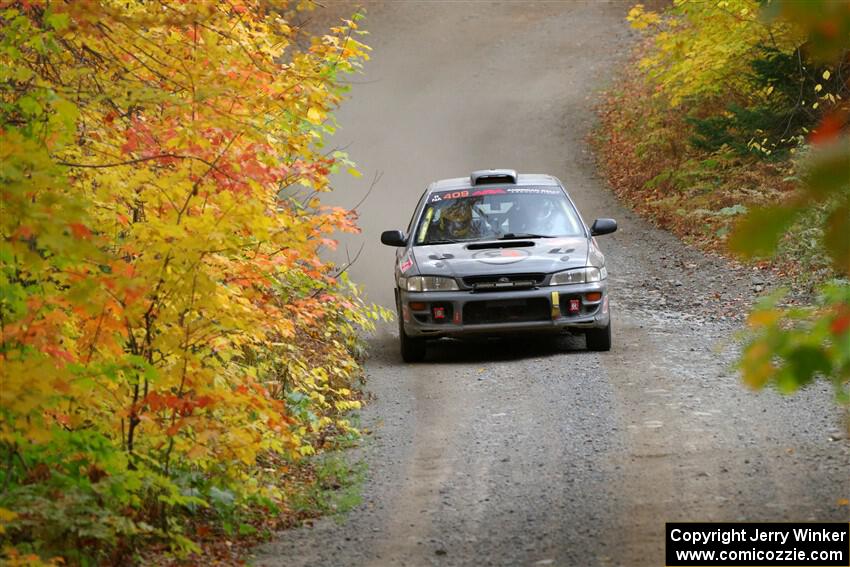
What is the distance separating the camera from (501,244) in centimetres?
1198

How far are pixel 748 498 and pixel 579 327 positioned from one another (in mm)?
4763

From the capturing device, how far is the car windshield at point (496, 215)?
12344 millimetres

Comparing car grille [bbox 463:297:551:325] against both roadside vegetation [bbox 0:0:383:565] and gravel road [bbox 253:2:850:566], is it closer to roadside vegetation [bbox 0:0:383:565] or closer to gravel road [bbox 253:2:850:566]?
gravel road [bbox 253:2:850:566]

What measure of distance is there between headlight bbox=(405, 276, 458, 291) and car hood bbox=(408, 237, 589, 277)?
2.4 inches

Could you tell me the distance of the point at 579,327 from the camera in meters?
11.5

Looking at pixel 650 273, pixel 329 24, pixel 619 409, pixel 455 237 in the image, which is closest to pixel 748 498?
pixel 619 409

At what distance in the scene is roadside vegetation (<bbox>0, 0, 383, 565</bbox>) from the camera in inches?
216

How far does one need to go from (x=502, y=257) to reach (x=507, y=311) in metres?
0.57

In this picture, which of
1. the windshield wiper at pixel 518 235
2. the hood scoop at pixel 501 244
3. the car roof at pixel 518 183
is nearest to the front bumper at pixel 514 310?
the hood scoop at pixel 501 244

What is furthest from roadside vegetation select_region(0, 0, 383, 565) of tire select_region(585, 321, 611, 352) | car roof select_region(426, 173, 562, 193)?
car roof select_region(426, 173, 562, 193)

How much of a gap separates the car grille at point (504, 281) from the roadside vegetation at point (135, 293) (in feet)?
9.83

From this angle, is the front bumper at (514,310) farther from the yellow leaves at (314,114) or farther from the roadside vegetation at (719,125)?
the yellow leaves at (314,114)
